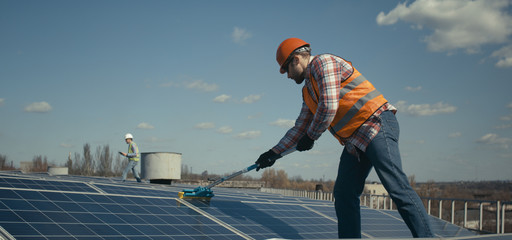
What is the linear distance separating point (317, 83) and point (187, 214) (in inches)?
A: 100

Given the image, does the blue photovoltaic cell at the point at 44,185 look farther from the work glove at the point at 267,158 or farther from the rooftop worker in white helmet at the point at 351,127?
the rooftop worker in white helmet at the point at 351,127

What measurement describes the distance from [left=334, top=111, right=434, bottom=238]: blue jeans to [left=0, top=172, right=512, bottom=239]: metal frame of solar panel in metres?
0.32

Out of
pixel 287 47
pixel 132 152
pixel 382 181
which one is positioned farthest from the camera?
pixel 132 152

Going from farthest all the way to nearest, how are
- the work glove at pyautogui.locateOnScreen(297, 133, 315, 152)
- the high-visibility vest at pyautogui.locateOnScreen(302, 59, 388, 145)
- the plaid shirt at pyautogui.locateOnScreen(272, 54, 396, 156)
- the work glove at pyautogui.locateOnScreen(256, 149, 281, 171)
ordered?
the work glove at pyautogui.locateOnScreen(256, 149, 281, 171) → the work glove at pyautogui.locateOnScreen(297, 133, 315, 152) → the high-visibility vest at pyautogui.locateOnScreen(302, 59, 388, 145) → the plaid shirt at pyautogui.locateOnScreen(272, 54, 396, 156)

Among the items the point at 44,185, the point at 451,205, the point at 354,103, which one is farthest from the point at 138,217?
the point at 451,205

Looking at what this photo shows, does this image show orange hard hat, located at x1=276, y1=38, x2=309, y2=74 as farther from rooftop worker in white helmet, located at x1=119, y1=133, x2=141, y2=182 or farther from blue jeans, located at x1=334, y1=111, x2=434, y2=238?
rooftop worker in white helmet, located at x1=119, y1=133, x2=141, y2=182

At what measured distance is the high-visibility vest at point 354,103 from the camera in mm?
3387

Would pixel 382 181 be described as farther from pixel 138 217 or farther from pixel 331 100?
pixel 138 217

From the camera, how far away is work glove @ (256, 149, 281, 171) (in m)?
4.63

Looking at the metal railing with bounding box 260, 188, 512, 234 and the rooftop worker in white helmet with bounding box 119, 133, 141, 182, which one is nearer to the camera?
the metal railing with bounding box 260, 188, 512, 234

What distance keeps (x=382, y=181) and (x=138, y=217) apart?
2.62 metres

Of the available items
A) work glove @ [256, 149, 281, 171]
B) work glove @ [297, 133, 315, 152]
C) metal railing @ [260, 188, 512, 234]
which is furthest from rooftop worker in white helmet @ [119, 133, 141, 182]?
work glove @ [297, 133, 315, 152]

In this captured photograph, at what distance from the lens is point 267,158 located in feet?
15.2

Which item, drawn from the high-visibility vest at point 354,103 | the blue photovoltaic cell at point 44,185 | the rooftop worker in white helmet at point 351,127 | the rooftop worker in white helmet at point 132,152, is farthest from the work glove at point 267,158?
the rooftop worker in white helmet at point 132,152
